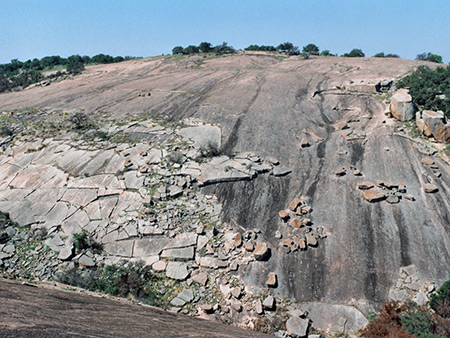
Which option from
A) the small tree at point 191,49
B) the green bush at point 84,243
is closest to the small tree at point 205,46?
the small tree at point 191,49

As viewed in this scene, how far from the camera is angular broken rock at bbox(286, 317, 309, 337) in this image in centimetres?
683

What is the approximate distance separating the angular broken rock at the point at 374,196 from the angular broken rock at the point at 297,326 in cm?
452

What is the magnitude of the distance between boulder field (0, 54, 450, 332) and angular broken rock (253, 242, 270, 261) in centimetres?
6

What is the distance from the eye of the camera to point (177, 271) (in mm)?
8398

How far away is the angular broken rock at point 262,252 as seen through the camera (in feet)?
27.5

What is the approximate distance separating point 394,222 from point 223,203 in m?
5.34

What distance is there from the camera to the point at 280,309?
7.40 meters

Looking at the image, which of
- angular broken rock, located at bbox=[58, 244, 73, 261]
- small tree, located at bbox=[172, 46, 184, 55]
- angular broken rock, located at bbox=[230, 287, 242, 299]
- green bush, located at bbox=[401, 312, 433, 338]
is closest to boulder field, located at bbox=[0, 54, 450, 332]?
angular broken rock, located at bbox=[230, 287, 242, 299]

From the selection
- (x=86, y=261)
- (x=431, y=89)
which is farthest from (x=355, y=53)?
(x=86, y=261)

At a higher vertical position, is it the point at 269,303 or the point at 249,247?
the point at 249,247

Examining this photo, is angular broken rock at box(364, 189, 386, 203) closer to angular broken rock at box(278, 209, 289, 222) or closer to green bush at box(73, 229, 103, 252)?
angular broken rock at box(278, 209, 289, 222)

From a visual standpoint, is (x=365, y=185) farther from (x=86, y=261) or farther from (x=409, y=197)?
(x=86, y=261)

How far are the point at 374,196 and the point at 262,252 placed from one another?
13.7ft

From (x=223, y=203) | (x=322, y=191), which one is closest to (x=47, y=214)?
(x=223, y=203)
